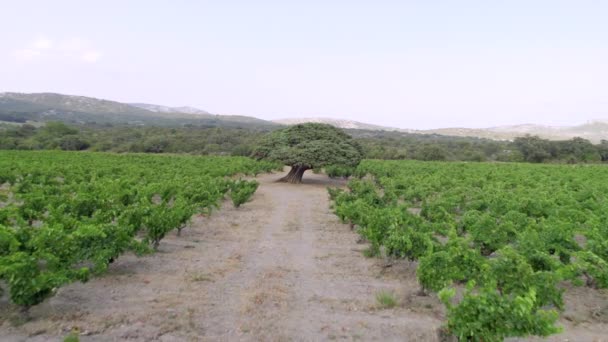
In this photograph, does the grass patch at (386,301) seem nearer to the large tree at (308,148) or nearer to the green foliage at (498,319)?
the green foliage at (498,319)

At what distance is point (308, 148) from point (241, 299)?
2150 centimetres

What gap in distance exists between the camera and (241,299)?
7938 millimetres

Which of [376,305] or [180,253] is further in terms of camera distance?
[180,253]

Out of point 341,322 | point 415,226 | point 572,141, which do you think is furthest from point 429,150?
point 341,322

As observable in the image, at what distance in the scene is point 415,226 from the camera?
11.4 meters

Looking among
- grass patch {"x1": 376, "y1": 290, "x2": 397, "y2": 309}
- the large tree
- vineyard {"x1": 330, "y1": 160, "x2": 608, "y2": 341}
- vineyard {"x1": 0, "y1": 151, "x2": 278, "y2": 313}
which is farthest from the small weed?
the large tree

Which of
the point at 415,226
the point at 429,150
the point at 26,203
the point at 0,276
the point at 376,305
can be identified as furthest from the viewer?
the point at 429,150

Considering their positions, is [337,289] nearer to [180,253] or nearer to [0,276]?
[180,253]

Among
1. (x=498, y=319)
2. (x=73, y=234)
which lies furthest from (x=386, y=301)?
(x=73, y=234)

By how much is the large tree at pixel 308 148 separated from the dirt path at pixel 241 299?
1583cm

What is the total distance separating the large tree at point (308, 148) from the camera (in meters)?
28.6

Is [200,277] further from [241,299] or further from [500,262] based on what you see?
[500,262]

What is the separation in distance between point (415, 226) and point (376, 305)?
4.19m

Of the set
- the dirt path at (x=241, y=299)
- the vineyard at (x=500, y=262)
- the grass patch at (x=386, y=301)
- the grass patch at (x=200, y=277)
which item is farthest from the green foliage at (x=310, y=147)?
the grass patch at (x=386, y=301)
